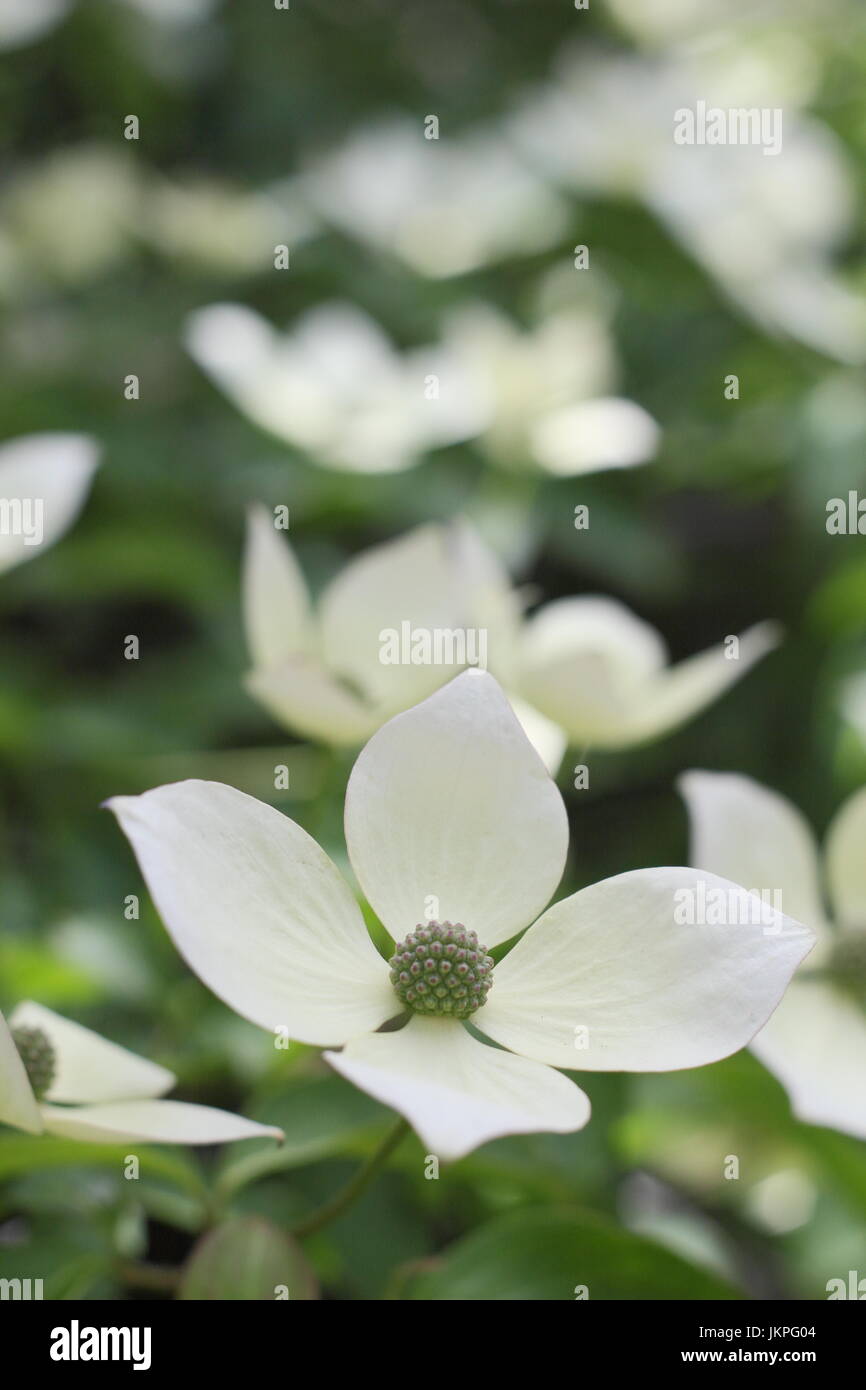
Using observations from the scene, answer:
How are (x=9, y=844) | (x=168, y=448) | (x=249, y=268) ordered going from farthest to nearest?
1. (x=249, y=268)
2. (x=168, y=448)
3. (x=9, y=844)

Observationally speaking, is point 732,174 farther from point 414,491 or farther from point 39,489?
point 39,489

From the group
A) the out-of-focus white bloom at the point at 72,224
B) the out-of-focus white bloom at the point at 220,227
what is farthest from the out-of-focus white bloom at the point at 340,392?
the out-of-focus white bloom at the point at 72,224

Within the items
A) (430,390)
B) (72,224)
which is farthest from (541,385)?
(72,224)

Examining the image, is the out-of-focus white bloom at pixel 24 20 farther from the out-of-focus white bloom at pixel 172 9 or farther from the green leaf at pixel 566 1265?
the green leaf at pixel 566 1265

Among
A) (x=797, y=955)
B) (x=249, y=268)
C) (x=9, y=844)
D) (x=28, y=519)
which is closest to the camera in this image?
(x=797, y=955)

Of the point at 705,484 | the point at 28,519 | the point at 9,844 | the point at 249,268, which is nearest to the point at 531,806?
the point at 28,519

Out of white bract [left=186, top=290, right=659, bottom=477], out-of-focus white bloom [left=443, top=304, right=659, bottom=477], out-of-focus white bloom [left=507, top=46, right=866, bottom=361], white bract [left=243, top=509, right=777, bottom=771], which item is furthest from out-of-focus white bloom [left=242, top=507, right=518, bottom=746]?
out-of-focus white bloom [left=507, top=46, right=866, bottom=361]

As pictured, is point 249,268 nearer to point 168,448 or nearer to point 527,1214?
point 168,448

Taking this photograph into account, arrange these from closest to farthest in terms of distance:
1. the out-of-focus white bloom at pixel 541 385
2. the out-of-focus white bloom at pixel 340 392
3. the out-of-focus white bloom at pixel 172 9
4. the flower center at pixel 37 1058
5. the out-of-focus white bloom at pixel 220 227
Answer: the flower center at pixel 37 1058, the out-of-focus white bloom at pixel 340 392, the out-of-focus white bloom at pixel 541 385, the out-of-focus white bloom at pixel 220 227, the out-of-focus white bloom at pixel 172 9
